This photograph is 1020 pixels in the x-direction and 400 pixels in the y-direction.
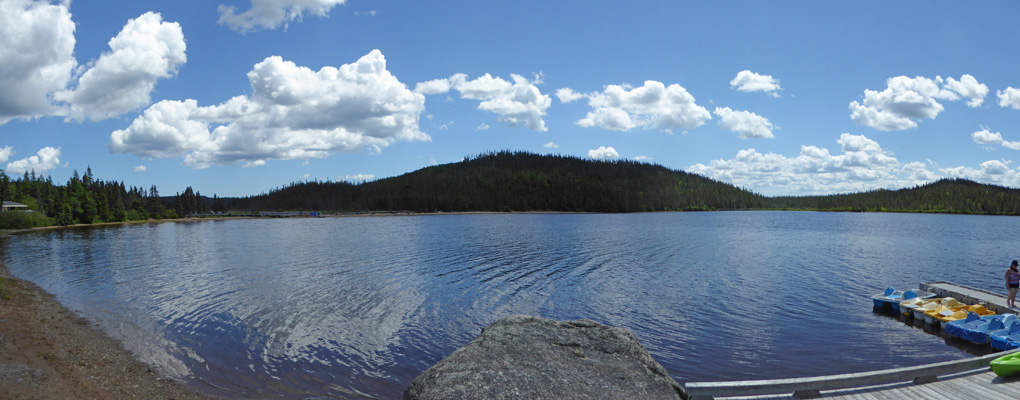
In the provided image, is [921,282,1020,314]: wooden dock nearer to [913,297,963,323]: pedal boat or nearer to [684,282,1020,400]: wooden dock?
[913,297,963,323]: pedal boat

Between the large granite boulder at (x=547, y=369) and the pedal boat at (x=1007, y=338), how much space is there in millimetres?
18484

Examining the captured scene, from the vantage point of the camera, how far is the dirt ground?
47.6ft

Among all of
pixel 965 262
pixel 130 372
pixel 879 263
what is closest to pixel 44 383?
pixel 130 372

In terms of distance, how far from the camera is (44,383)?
14.8 m

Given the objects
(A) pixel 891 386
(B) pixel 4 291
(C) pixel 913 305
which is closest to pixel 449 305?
(A) pixel 891 386

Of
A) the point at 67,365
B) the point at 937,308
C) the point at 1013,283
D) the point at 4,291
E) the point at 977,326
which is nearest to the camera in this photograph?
the point at 67,365

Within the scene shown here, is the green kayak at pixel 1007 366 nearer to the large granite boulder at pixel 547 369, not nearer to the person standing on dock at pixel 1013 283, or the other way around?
the large granite boulder at pixel 547 369

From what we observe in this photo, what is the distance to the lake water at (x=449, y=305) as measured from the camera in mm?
18031

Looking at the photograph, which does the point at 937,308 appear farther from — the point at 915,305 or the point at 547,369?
the point at 547,369

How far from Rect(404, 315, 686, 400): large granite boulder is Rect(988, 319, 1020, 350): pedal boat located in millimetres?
18484

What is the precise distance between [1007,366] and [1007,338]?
941 centimetres

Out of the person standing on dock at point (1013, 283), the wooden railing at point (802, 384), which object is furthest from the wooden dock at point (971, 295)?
the wooden railing at point (802, 384)

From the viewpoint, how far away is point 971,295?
26.0m

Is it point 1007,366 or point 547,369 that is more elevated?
point 547,369
